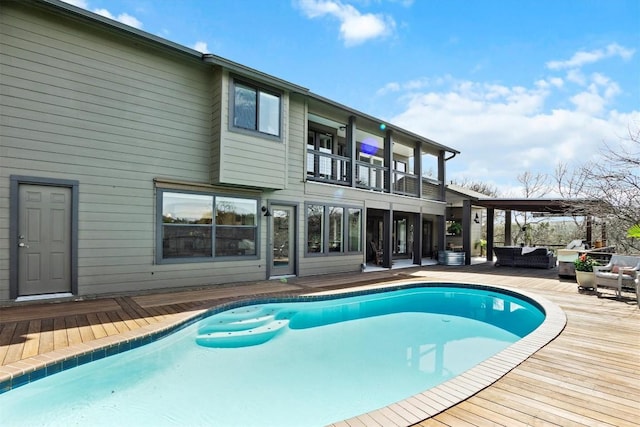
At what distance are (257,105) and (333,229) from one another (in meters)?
4.16

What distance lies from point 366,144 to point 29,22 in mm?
10408

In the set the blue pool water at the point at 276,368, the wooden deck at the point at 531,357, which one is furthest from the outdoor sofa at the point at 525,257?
the blue pool water at the point at 276,368

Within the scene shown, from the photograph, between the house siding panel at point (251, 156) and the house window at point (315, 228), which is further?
the house window at point (315, 228)

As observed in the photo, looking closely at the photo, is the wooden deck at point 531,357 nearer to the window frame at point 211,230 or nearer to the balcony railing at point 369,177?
the window frame at point 211,230

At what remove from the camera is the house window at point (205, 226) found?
7.24 m

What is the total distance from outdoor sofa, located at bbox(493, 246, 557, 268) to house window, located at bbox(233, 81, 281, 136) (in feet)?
32.0

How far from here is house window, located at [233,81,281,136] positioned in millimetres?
7691

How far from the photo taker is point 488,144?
1181 inches

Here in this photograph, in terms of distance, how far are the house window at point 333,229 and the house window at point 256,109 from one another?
2.55 meters

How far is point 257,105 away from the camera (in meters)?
8.02

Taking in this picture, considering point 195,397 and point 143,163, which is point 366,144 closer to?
point 143,163

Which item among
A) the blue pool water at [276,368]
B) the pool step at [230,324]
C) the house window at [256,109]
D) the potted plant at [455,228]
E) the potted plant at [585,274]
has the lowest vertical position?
the blue pool water at [276,368]

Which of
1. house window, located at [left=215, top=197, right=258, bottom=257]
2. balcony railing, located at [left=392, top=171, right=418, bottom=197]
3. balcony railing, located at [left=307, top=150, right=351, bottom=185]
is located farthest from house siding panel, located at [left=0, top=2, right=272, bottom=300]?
balcony railing, located at [left=392, top=171, right=418, bottom=197]

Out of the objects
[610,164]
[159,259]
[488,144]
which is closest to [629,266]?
[610,164]
